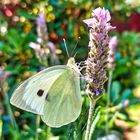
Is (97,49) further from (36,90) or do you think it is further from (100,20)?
(36,90)

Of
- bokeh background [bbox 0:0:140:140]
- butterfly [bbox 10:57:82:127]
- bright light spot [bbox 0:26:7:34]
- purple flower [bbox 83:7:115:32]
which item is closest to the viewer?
purple flower [bbox 83:7:115:32]

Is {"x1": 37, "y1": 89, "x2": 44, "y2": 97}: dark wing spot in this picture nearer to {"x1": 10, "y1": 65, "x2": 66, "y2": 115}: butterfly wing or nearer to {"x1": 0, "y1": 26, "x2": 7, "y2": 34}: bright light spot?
{"x1": 10, "y1": 65, "x2": 66, "y2": 115}: butterfly wing

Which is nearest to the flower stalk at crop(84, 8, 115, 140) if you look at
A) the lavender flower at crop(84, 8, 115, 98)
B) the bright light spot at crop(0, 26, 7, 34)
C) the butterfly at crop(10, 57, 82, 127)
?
the lavender flower at crop(84, 8, 115, 98)

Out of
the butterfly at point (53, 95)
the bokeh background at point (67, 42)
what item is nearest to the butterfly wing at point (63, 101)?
the butterfly at point (53, 95)

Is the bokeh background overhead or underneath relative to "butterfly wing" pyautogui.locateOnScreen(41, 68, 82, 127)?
overhead

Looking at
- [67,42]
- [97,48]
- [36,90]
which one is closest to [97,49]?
[97,48]

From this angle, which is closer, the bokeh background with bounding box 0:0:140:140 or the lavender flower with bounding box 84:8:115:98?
the lavender flower with bounding box 84:8:115:98

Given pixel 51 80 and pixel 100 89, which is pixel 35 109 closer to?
pixel 51 80
